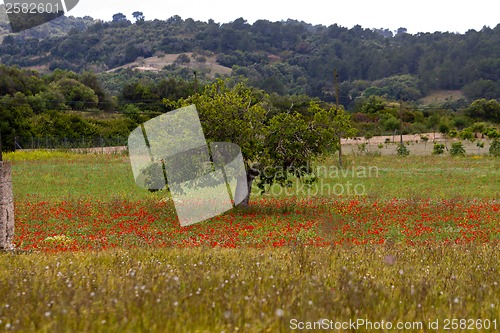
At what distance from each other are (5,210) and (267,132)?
1317 cm

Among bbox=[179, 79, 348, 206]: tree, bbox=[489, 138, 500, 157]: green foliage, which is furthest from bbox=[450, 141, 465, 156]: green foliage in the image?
bbox=[179, 79, 348, 206]: tree

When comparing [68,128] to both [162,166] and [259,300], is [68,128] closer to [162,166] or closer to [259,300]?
[162,166]

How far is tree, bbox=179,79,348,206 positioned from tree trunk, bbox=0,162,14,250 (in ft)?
36.9

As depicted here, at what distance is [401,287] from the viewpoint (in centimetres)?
549

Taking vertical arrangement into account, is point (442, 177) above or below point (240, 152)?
below

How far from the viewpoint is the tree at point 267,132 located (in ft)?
76.0

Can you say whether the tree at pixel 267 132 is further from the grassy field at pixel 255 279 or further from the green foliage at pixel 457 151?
the green foliage at pixel 457 151

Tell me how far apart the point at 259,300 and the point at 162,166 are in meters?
19.1

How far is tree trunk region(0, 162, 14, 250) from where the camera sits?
12211 millimetres

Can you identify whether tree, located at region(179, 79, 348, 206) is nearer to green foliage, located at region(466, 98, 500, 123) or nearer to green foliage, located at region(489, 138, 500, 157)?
green foliage, located at region(489, 138, 500, 157)

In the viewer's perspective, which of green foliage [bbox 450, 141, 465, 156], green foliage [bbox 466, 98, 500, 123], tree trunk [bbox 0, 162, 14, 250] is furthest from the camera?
green foliage [bbox 466, 98, 500, 123]

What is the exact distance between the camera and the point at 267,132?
77.5ft

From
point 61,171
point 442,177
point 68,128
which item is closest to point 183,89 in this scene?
point 68,128

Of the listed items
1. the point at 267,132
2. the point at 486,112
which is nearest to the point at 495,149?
the point at 267,132
